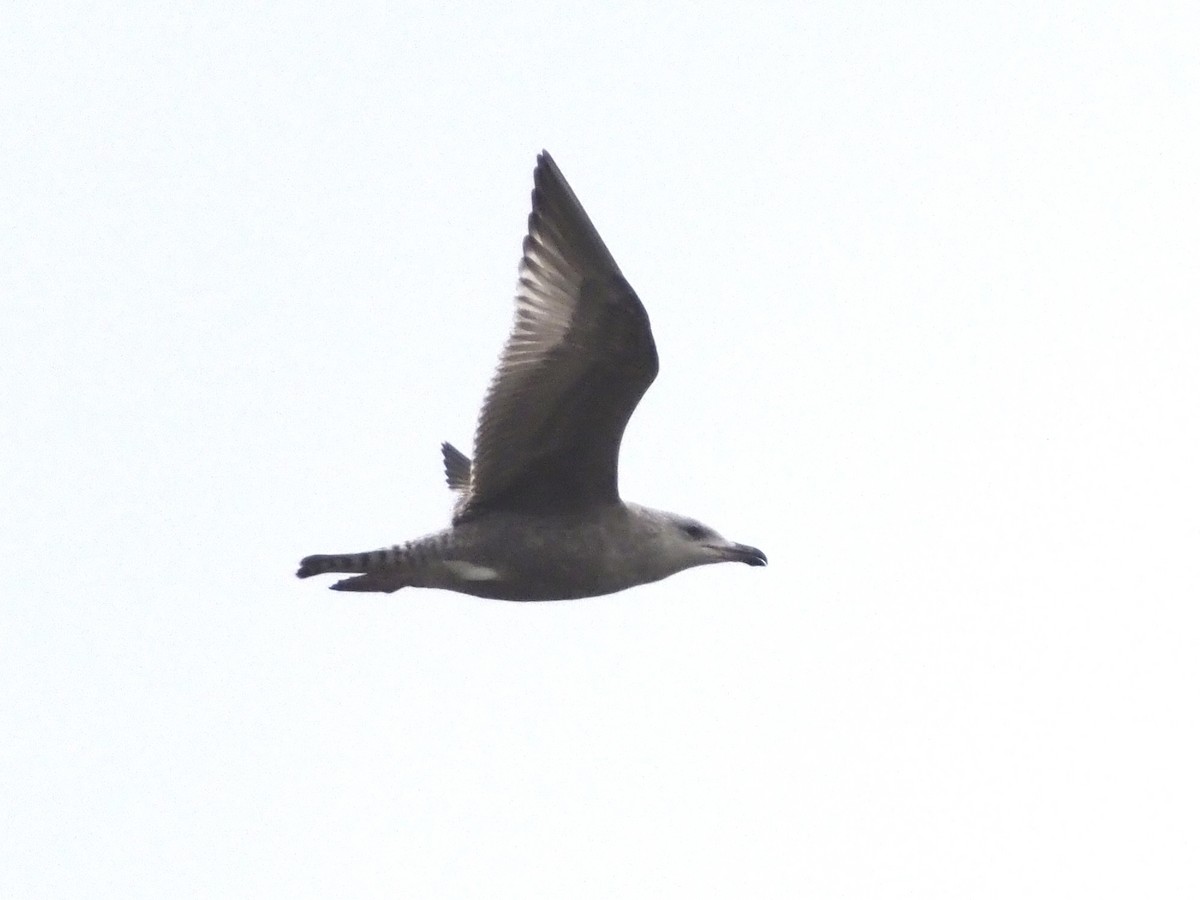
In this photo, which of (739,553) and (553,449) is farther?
(739,553)

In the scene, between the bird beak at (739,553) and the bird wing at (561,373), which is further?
the bird beak at (739,553)

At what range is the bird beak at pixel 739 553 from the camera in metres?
16.4

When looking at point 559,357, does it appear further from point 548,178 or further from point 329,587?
point 329,587

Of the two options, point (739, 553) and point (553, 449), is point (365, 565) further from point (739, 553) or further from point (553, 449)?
point (739, 553)

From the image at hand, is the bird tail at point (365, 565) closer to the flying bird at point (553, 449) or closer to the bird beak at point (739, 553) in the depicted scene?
the flying bird at point (553, 449)

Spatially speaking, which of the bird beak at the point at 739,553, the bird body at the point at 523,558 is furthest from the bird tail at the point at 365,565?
the bird beak at the point at 739,553

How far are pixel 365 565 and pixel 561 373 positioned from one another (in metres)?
1.80

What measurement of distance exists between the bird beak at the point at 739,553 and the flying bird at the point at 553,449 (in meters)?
0.66

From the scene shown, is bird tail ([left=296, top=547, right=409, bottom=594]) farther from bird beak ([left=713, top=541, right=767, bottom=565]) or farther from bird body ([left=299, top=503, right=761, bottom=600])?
bird beak ([left=713, top=541, right=767, bottom=565])

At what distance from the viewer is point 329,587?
15.8 metres

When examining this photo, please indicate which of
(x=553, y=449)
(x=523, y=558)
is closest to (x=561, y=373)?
(x=553, y=449)

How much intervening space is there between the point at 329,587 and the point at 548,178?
3.13 m

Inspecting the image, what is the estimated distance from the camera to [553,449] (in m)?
15.5

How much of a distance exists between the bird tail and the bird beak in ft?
7.61
